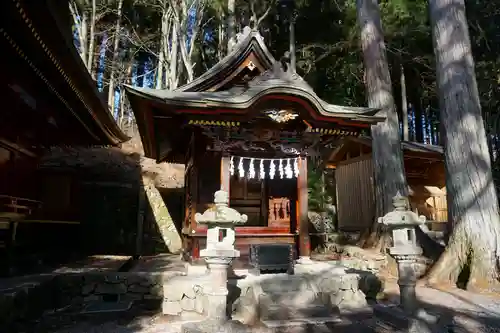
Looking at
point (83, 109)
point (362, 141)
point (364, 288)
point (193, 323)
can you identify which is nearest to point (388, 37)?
point (362, 141)

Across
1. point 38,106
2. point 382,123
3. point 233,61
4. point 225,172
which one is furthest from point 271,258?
point 382,123

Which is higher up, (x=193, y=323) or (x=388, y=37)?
(x=388, y=37)

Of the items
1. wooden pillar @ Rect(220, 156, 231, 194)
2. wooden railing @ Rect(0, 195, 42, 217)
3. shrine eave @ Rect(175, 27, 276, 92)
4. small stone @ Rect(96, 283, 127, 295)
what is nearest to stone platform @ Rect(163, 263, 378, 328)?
small stone @ Rect(96, 283, 127, 295)

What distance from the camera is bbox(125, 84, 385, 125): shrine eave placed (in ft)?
21.9

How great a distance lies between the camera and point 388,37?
1692 centimetres

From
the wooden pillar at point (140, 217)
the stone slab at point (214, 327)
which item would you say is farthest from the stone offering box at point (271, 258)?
the wooden pillar at point (140, 217)

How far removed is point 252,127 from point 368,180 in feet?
26.1

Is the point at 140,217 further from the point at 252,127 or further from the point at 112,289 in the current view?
the point at 252,127

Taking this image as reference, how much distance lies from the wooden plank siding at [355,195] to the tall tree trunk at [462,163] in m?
4.89

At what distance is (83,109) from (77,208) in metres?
4.45

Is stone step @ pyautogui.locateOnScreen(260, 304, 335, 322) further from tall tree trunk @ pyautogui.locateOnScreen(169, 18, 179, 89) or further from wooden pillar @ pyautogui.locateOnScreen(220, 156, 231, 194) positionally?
tall tree trunk @ pyautogui.locateOnScreen(169, 18, 179, 89)

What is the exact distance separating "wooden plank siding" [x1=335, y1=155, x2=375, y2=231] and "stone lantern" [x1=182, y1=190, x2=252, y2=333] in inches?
367

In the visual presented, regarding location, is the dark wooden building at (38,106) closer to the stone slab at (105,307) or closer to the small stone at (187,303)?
the stone slab at (105,307)

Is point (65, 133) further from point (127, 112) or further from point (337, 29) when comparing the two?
point (127, 112)
